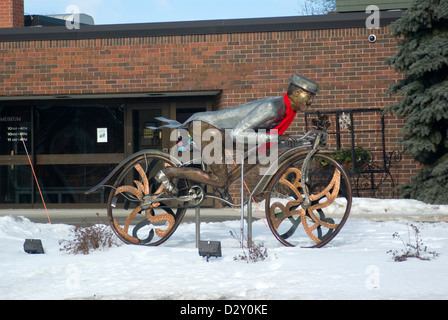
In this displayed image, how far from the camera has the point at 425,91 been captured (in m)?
14.6

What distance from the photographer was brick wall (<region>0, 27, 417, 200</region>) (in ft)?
51.4

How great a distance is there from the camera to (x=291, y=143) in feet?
24.7

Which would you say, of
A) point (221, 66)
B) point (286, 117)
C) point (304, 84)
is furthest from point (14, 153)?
point (304, 84)

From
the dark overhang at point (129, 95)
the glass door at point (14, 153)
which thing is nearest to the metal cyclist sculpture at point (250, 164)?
the dark overhang at point (129, 95)

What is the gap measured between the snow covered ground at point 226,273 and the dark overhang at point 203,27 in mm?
7864

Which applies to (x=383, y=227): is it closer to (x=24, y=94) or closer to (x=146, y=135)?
(x=146, y=135)

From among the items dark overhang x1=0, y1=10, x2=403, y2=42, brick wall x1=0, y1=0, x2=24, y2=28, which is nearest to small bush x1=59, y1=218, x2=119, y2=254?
dark overhang x1=0, y1=10, x2=403, y2=42

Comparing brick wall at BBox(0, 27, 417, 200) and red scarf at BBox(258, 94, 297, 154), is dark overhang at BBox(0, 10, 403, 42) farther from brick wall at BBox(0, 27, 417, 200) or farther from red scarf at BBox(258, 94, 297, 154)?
red scarf at BBox(258, 94, 297, 154)

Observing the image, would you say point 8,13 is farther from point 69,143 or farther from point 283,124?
point 283,124

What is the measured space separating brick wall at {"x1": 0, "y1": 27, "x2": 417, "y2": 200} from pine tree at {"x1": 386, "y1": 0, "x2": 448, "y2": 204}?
73 centimetres

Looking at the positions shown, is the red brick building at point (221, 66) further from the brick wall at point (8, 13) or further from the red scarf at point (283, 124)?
the red scarf at point (283, 124)

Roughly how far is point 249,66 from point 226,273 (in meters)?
9.99

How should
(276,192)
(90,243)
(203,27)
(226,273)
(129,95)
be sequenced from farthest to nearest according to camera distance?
(129,95), (203,27), (276,192), (90,243), (226,273)

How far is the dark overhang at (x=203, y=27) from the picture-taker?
51.3 ft
